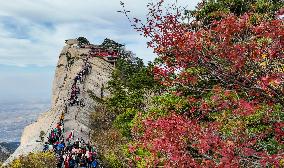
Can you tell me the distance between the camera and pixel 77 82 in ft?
196

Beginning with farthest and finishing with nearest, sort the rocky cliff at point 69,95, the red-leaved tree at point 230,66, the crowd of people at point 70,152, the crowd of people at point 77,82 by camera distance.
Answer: the crowd of people at point 77,82 → the rocky cliff at point 69,95 → the crowd of people at point 70,152 → the red-leaved tree at point 230,66

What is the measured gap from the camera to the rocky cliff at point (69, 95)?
3444 cm

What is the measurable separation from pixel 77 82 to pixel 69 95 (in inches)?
255

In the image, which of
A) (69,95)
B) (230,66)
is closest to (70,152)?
(230,66)

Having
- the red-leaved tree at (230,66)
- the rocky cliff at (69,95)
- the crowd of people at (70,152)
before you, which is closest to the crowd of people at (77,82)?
the rocky cliff at (69,95)

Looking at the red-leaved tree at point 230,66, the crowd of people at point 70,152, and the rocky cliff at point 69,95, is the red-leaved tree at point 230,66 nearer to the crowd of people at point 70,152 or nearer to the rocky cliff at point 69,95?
the crowd of people at point 70,152

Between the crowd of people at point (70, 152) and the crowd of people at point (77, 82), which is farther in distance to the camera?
the crowd of people at point (77, 82)

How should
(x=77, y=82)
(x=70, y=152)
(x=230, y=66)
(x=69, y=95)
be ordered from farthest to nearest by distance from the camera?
(x=77, y=82) < (x=69, y=95) < (x=70, y=152) < (x=230, y=66)

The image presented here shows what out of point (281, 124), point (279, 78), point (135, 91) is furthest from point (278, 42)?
point (135, 91)

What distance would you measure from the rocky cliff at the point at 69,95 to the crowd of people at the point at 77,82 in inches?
22.2

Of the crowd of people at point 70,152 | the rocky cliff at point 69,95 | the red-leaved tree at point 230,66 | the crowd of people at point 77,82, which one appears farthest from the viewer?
the crowd of people at point 77,82

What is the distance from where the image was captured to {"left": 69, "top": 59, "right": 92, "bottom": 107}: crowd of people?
44812 millimetres

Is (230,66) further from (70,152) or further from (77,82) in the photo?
(77,82)

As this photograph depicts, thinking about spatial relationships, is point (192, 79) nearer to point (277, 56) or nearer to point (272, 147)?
A: point (277, 56)
